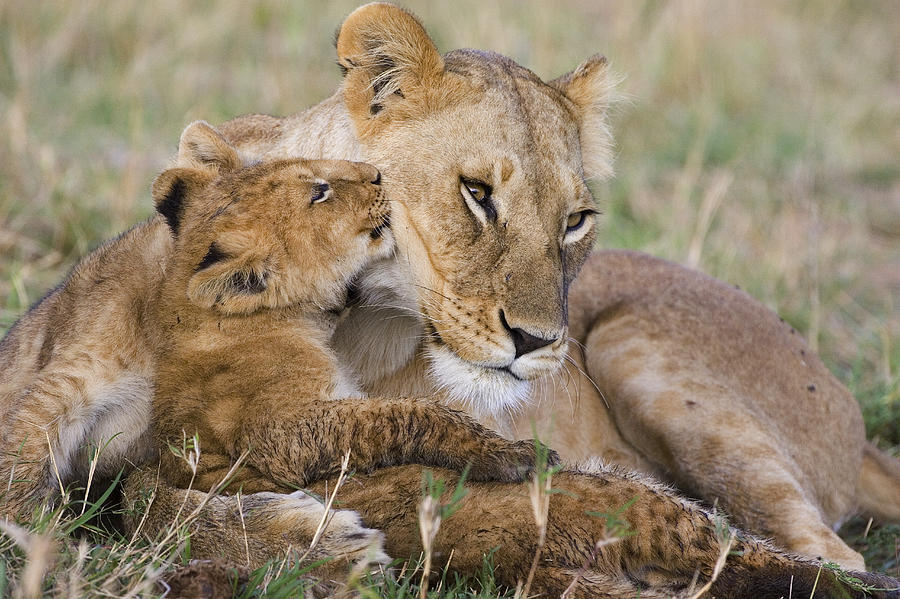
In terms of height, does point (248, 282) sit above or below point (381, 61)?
below

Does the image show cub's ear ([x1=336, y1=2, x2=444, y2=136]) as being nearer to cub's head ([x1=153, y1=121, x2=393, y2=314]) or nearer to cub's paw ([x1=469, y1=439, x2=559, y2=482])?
cub's head ([x1=153, y1=121, x2=393, y2=314])

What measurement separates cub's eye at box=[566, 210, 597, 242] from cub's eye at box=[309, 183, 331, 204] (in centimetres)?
77

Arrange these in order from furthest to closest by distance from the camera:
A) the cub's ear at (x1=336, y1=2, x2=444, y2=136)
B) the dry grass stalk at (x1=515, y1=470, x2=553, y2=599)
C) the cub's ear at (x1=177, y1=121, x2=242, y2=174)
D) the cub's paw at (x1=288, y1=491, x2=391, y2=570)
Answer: the cub's ear at (x1=177, y1=121, x2=242, y2=174)
the cub's ear at (x1=336, y1=2, x2=444, y2=136)
the cub's paw at (x1=288, y1=491, x2=391, y2=570)
the dry grass stalk at (x1=515, y1=470, x2=553, y2=599)

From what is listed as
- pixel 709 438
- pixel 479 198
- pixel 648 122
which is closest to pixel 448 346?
pixel 479 198

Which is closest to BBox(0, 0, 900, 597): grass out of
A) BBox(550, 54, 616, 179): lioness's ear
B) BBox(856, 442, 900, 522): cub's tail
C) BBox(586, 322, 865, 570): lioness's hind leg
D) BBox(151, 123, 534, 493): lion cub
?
BBox(856, 442, 900, 522): cub's tail

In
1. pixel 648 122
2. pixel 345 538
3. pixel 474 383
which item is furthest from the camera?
pixel 648 122

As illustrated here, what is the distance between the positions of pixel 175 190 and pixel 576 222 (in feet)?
4.05

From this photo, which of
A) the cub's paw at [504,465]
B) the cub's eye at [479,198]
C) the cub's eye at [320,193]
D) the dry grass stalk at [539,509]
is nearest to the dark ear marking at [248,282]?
the cub's eye at [320,193]

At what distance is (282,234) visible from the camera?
289cm

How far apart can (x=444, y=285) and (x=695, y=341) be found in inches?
53.7

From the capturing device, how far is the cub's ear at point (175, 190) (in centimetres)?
304

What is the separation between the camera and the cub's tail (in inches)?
160

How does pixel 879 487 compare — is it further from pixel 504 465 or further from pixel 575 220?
pixel 504 465

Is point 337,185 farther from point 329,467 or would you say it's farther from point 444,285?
point 329,467
